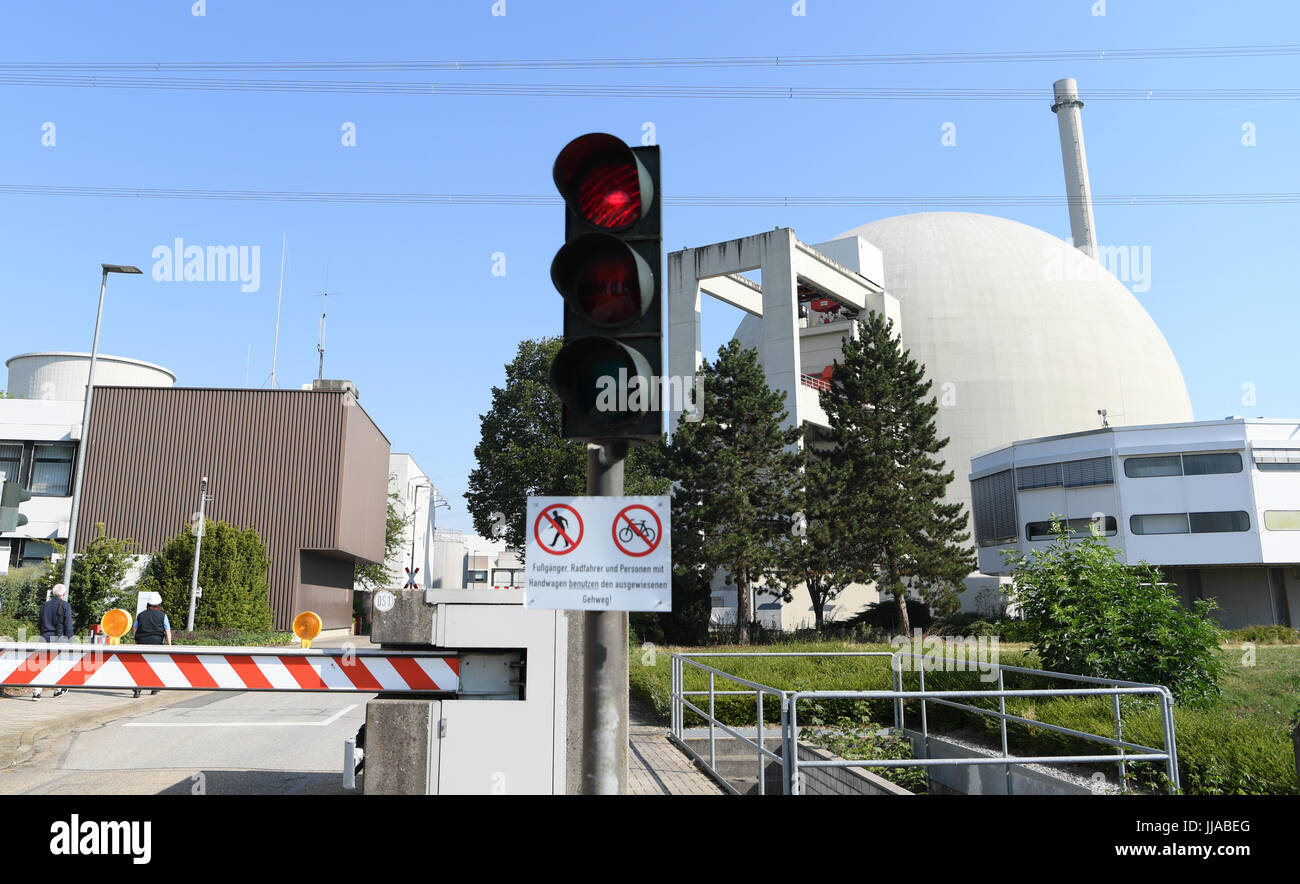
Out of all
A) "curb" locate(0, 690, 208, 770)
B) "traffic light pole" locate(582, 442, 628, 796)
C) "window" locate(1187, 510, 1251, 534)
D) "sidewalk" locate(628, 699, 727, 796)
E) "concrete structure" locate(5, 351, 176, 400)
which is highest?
"concrete structure" locate(5, 351, 176, 400)

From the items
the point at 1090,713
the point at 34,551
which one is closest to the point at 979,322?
the point at 1090,713

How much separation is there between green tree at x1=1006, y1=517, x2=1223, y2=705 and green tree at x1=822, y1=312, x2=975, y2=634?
22.9 metres

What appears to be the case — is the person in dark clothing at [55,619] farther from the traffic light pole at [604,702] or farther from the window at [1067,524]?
the window at [1067,524]

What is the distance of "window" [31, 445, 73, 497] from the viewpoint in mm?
39938

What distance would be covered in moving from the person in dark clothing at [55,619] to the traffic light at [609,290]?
1609 cm

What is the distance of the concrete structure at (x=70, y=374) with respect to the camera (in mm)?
51219

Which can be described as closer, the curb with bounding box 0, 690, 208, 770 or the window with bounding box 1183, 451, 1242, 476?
the curb with bounding box 0, 690, 208, 770

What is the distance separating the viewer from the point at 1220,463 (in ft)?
157

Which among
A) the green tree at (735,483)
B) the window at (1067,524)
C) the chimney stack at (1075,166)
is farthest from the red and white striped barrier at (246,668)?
the chimney stack at (1075,166)

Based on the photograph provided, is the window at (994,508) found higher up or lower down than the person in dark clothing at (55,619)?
higher up

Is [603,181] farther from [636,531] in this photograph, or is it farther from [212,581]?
[212,581]

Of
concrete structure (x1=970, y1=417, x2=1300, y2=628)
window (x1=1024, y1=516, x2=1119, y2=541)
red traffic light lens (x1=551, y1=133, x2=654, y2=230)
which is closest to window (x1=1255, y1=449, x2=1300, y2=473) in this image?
concrete structure (x1=970, y1=417, x2=1300, y2=628)

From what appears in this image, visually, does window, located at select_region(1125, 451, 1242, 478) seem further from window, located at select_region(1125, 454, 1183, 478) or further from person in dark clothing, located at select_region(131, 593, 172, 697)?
person in dark clothing, located at select_region(131, 593, 172, 697)

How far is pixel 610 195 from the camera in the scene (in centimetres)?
396
